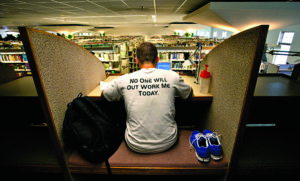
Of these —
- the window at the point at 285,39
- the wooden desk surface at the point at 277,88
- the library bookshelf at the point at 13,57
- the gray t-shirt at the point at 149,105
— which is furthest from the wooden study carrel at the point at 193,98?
the window at the point at 285,39

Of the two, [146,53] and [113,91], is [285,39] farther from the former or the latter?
[113,91]

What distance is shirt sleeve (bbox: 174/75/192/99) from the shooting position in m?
1.10

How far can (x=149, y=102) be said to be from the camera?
3.39 ft

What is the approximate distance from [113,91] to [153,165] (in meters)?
0.66

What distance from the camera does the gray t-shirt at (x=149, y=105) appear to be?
1041mm

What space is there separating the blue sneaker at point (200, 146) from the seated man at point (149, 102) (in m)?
0.20

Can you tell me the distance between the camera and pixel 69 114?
993 millimetres

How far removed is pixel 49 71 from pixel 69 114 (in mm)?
323

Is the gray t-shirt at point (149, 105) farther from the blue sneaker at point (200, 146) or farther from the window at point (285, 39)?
the window at point (285, 39)

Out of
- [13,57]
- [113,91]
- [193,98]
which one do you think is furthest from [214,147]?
[13,57]

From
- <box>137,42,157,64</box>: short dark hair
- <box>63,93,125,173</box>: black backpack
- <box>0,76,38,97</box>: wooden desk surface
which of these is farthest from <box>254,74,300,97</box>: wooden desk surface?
<box>0,76,38,97</box>: wooden desk surface

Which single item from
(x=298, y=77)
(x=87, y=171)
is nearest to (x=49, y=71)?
(x=87, y=171)

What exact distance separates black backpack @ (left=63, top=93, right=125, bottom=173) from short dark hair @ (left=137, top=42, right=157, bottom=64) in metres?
0.55

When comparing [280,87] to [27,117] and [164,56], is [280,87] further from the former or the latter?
[164,56]
